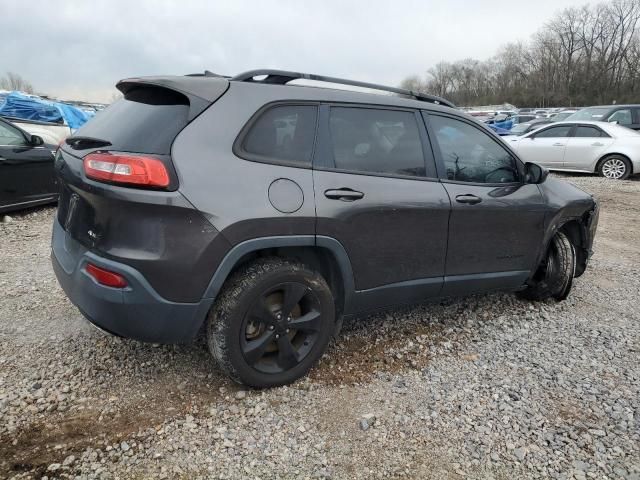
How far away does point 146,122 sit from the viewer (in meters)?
2.46

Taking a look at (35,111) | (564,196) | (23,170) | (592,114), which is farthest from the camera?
(35,111)

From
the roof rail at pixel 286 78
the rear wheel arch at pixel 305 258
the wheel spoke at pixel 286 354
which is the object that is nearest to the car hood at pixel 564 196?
the roof rail at pixel 286 78

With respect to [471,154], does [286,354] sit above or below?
below

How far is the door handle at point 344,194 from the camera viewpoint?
2.67m

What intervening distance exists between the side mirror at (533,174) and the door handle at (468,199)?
649mm

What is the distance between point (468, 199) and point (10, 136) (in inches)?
252

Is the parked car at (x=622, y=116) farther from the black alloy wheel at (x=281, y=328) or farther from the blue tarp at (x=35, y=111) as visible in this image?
the blue tarp at (x=35, y=111)

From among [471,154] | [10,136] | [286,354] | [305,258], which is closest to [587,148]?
[471,154]

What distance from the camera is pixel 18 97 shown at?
1436 centimetres

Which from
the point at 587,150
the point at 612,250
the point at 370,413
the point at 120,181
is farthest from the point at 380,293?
the point at 587,150

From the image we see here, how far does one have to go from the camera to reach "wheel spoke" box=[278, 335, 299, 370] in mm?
2701

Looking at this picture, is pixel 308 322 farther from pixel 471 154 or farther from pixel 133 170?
pixel 471 154

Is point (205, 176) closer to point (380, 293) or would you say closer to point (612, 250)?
point (380, 293)

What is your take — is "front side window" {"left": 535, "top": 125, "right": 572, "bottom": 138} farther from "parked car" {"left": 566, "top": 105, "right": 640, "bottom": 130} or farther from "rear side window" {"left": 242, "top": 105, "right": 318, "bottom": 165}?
"rear side window" {"left": 242, "top": 105, "right": 318, "bottom": 165}
